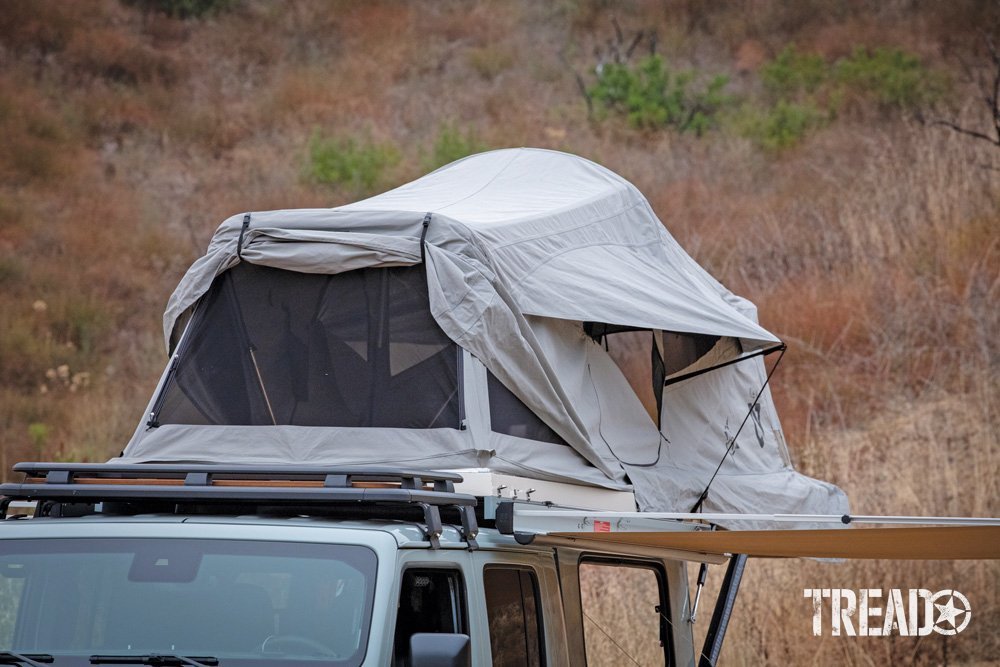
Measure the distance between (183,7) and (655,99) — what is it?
39.2 feet

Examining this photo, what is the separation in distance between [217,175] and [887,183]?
39.6 ft

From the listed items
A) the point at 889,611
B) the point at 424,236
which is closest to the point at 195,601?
the point at 424,236

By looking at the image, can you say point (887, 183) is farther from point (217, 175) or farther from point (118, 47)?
point (118, 47)

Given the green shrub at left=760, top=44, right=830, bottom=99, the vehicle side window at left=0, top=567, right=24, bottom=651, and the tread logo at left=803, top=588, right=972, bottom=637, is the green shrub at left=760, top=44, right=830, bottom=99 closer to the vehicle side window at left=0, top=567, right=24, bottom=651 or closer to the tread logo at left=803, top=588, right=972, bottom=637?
the tread logo at left=803, top=588, right=972, bottom=637

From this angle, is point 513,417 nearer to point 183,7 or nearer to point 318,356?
point 318,356

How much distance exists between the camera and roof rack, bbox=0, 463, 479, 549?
4.01 m

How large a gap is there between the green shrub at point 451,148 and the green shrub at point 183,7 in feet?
32.3

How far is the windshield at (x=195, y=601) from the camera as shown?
3691 mm

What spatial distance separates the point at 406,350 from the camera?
5.58 metres

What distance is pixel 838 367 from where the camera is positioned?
1473 cm

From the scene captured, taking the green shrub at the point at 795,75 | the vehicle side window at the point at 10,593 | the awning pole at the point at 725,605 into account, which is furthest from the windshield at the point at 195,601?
the green shrub at the point at 795,75

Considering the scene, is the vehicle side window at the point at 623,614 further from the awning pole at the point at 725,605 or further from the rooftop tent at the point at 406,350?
the rooftop tent at the point at 406,350

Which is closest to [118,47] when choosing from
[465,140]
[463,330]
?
[465,140]

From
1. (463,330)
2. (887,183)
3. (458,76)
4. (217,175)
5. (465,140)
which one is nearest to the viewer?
(463,330)
